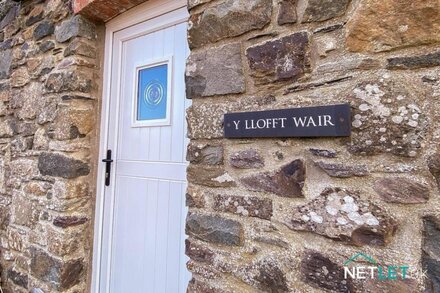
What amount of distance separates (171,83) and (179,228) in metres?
0.78

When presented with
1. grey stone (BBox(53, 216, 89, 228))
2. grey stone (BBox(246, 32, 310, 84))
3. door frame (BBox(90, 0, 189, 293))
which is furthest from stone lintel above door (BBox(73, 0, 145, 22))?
grey stone (BBox(53, 216, 89, 228))

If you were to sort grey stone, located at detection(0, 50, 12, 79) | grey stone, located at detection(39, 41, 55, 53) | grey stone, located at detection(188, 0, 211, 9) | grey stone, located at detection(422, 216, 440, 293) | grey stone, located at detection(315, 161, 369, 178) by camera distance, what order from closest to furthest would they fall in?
grey stone, located at detection(422, 216, 440, 293)
grey stone, located at detection(315, 161, 369, 178)
grey stone, located at detection(188, 0, 211, 9)
grey stone, located at detection(39, 41, 55, 53)
grey stone, located at detection(0, 50, 12, 79)

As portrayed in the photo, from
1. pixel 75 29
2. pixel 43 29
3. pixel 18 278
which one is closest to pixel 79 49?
pixel 75 29

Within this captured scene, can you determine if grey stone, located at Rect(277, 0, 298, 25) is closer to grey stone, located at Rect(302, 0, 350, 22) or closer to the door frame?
grey stone, located at Rect(302, 0, 350, 22)

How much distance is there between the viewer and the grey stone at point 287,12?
3.26 feet

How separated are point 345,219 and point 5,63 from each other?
2611 millimetres

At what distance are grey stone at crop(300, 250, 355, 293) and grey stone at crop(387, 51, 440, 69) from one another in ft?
1.94

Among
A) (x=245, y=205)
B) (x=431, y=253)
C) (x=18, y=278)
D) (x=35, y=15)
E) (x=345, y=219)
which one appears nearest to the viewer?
(x=431, y=253)

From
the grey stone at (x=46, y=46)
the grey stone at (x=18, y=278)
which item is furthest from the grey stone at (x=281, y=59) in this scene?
the grey stone at (x=18, y=278)

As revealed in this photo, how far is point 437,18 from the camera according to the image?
769 mm

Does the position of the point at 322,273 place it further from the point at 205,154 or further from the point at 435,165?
the point at 205,154

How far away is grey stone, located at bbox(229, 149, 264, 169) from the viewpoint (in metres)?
1.04

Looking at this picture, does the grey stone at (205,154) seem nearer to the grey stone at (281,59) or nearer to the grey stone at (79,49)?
the grey stone at (281,59)

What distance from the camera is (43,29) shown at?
1981 millimetres
